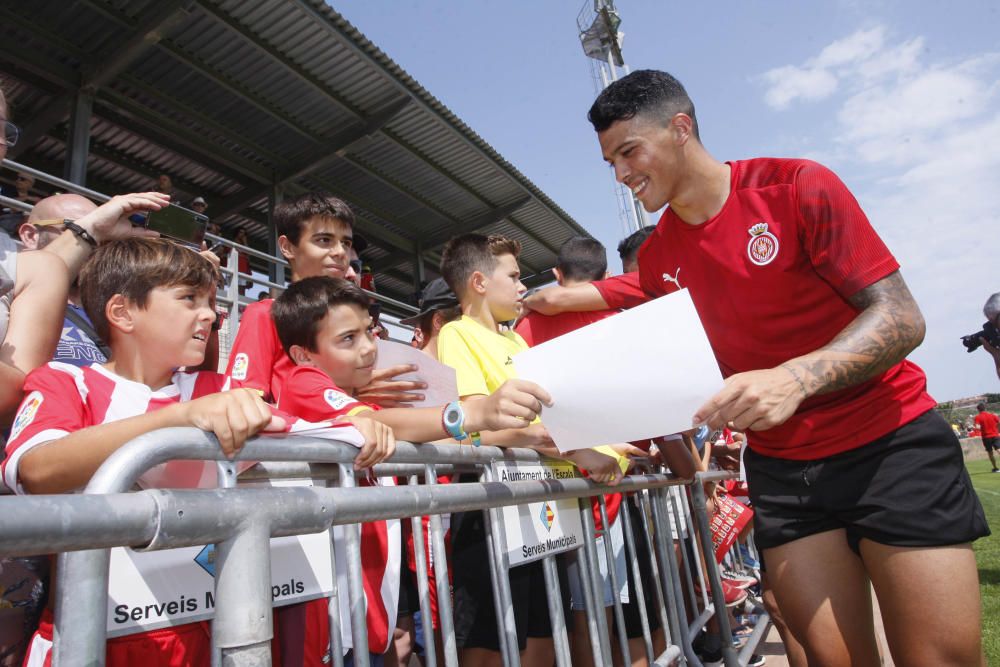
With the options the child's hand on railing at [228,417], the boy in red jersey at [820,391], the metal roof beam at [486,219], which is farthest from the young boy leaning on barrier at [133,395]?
the metal roof beam at [486,219]

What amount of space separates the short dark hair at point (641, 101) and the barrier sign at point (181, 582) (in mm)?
A: 1601

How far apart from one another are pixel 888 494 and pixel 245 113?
8.17 meters

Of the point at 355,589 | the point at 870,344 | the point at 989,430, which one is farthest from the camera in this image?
the point at 989,430

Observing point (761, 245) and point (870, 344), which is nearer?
point (870, 344)

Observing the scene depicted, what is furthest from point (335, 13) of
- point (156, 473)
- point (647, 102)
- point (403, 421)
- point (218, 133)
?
Result: point (156, 473)

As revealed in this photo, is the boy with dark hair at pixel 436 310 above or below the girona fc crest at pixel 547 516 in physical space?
above

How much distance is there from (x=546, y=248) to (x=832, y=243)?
1145cm

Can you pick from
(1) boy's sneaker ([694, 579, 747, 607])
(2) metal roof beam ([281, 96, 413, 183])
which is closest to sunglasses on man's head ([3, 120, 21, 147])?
(1) boy's sneaker ([694, 579, 747, 607])

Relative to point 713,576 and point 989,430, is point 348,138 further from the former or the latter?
point 989,430

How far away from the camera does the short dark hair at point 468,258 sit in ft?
9.98

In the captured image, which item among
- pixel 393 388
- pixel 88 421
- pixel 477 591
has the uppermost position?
pixel 393 388

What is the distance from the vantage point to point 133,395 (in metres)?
1.57

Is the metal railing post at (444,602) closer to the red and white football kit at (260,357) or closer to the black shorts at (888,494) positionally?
the red and white football kit at (260,357)

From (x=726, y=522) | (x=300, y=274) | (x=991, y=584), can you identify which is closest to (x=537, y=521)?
(x=300, y=274)
